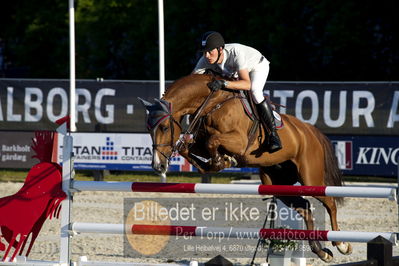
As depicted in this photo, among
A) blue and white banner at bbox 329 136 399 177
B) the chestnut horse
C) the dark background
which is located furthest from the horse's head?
the dark background

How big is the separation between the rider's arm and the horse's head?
73 centimetres

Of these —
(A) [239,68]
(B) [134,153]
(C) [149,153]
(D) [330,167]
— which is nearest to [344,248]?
(D) [330,167]

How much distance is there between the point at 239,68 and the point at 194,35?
45.6ft

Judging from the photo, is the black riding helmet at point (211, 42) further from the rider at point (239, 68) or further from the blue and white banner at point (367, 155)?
the blue and white banner at point (367, 155)

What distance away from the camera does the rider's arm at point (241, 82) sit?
6.82m

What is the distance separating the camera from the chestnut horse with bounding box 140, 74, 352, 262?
20.7 ft

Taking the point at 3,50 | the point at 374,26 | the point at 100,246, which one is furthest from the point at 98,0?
the point at 100,246

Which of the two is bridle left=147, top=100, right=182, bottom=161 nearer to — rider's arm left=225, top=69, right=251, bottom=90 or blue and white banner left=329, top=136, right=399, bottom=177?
rider's arm left=225, top=69, right=251, bottom=90

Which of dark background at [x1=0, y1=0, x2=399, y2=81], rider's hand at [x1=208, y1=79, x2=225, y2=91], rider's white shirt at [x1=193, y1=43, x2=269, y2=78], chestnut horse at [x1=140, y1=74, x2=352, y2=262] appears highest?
dark background at [x1=0, y1=0, x2=399, y2=81]

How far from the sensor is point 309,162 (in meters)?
7.57

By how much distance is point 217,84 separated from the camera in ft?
22.1

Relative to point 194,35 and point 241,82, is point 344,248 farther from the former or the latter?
point 194,35

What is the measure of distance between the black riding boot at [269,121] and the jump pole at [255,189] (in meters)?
1.35

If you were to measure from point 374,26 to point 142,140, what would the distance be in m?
7.74
